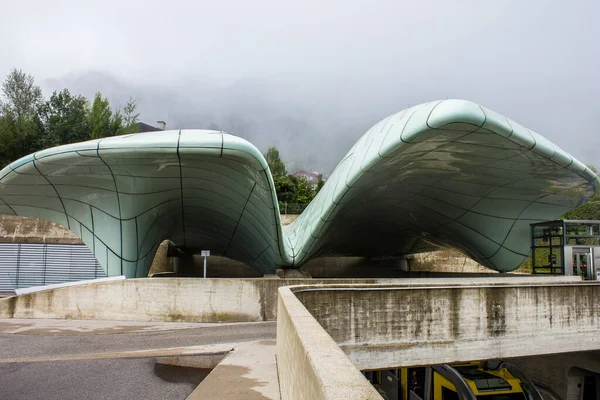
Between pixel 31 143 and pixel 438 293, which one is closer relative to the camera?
pixel 438 293

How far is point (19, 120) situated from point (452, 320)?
58.7 meters

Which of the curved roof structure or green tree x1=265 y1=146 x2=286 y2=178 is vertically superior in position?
green tree x1=265 y1=146 x2=286 y2=178

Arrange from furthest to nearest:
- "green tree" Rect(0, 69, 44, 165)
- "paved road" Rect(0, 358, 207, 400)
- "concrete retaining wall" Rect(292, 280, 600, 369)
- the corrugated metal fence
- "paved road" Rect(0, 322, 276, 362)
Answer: "green tree" Rect(0, 69, 44, 165) → the corrugated metal fence → "paved road" Rect(0, 322, 276, 362) → "concrete retaining wall" Rect(292, 280, 600, 369) → "paved road" Rect(0, 358, 207, 400)

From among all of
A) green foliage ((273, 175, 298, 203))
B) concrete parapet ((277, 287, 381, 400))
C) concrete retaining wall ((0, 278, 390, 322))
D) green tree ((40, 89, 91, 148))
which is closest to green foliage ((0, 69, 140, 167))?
green tree ((40, 89, 91, 148))

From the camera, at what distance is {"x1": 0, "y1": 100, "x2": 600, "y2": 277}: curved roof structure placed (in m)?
14.8

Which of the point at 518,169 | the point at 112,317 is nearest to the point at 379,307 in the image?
the point at 112,317

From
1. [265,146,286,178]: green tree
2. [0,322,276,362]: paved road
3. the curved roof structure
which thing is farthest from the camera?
[265,146,286,178]: green tree

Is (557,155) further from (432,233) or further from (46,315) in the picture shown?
(46,315)

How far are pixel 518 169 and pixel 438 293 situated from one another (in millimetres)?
9730

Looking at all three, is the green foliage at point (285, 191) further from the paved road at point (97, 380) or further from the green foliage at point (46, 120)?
the paved road at point (97, 380)

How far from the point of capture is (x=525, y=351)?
11.0m

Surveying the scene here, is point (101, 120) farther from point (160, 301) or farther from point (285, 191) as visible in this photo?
point (160, 301)

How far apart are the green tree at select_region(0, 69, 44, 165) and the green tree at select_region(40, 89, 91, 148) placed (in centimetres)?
110

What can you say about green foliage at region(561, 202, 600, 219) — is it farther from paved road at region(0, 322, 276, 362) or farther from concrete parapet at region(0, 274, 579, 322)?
paved road at region(0, 322, 276, 362)
